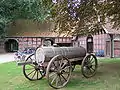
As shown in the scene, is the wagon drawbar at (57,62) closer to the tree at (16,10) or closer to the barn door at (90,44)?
the barn door at (90,44)

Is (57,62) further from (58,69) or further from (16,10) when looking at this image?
(16,10)

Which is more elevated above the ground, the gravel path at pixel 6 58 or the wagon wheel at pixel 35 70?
the wagon wheel at pixel 35 70

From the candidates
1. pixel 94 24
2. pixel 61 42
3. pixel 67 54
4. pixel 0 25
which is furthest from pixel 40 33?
pixel 67 54

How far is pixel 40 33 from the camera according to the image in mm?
38500

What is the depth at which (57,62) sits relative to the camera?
9.55m

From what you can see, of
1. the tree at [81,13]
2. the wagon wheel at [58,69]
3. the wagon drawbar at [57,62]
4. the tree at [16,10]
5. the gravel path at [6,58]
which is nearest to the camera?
the wagon wheel at [58,69]

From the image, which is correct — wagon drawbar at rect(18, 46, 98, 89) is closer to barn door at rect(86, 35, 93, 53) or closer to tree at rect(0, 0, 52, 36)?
barn door at rect(86, 35, 93, 53)

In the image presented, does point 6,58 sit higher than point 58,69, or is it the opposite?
point 58,69

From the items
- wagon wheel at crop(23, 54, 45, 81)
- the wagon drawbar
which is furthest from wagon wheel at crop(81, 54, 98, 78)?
wagon wheel at crop(23, 54, 45, 81)

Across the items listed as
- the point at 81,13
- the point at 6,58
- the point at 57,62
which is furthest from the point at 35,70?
the point at 6,58

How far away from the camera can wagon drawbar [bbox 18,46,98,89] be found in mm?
9398

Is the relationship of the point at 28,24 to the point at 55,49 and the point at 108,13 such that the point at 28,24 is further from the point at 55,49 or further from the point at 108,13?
the point at 55,49

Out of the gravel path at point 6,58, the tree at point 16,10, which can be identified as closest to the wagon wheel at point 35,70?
the gravel path at point 6,58

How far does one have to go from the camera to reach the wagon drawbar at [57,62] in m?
9.40
